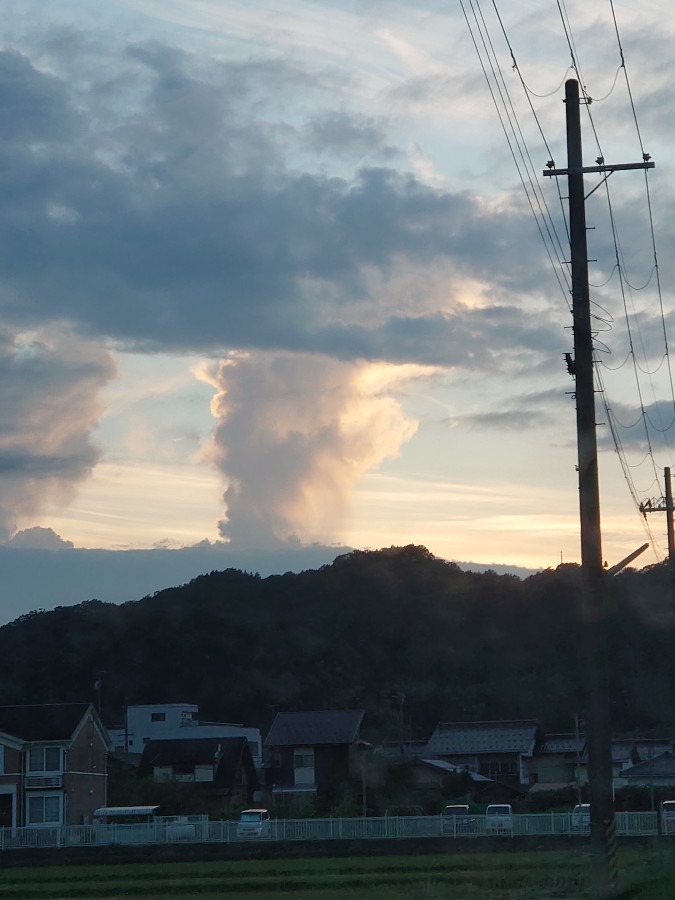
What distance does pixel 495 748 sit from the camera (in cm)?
7294

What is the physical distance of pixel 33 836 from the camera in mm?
40938

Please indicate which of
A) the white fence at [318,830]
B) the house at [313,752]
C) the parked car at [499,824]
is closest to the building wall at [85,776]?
the white fence at [318,830]

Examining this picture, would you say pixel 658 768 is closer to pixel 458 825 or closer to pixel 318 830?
pixel 458 825

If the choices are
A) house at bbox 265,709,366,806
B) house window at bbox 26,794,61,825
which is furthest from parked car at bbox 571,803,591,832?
house at bbox 265,709,366,806

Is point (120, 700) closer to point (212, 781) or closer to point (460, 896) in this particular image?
point (212, 781)

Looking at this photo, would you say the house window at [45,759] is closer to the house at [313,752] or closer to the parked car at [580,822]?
the house at [313,752]

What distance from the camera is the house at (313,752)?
212ft

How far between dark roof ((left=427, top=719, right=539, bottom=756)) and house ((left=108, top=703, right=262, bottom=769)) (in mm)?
12456

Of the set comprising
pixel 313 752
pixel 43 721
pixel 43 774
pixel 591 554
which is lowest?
pixel 313 752

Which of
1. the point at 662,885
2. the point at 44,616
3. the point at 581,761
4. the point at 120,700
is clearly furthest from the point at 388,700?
the point at 662,885

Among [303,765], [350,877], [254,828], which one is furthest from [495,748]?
[350,877]

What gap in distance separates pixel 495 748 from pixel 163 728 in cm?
2406

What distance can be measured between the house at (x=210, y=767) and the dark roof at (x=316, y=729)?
11.3ft

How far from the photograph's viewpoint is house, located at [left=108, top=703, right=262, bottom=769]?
75.8 metres
